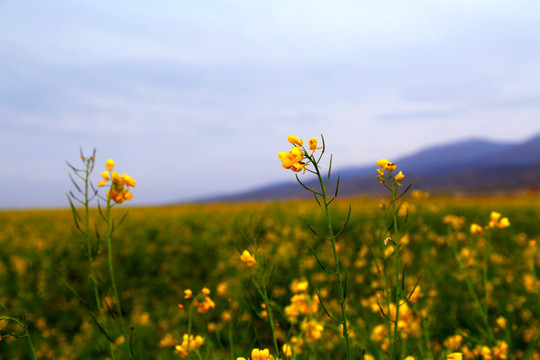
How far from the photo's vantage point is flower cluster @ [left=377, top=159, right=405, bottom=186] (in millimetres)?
1156

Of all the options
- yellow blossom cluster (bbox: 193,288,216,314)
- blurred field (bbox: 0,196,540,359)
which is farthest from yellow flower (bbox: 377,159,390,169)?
blurred field (bbox: 0,196,540,359)

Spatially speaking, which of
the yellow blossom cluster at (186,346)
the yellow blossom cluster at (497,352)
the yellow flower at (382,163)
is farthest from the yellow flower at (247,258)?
the yellow blossom cluster at (497,352)

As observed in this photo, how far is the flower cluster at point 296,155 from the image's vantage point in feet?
3.28

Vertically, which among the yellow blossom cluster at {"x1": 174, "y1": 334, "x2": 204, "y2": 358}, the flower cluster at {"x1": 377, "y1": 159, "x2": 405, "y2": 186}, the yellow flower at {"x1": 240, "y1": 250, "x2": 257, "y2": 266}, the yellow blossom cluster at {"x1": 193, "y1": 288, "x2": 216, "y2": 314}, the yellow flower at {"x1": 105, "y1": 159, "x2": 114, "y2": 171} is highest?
the yellow flower at {"x1": 105, "y1": 159, "x2": 114, "y2": 171}

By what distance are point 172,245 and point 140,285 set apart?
0.84 metres

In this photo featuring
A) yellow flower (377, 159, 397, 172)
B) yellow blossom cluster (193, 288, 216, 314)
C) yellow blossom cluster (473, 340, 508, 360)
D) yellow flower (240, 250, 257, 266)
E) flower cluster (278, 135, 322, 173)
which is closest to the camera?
flower cluster (278, 135, 322, 173)

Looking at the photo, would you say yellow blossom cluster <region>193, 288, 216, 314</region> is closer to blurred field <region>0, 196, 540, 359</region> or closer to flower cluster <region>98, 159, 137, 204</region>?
flower cluster <region>98, 159, 137, 204</region>

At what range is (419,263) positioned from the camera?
575cm

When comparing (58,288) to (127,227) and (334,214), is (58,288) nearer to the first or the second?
(127,227)

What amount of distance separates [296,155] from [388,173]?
14.2 inches

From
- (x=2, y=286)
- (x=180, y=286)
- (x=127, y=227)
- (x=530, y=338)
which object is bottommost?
(x=530, y=338)

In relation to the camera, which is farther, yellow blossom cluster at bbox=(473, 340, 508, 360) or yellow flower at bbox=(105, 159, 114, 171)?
yellow blossom cluster at bbox=(473, 340, 508, 360)

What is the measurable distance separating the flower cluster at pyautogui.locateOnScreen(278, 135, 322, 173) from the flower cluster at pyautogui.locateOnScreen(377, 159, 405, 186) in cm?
27

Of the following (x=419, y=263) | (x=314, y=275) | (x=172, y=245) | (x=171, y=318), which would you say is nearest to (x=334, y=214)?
(x=419, y=263)
